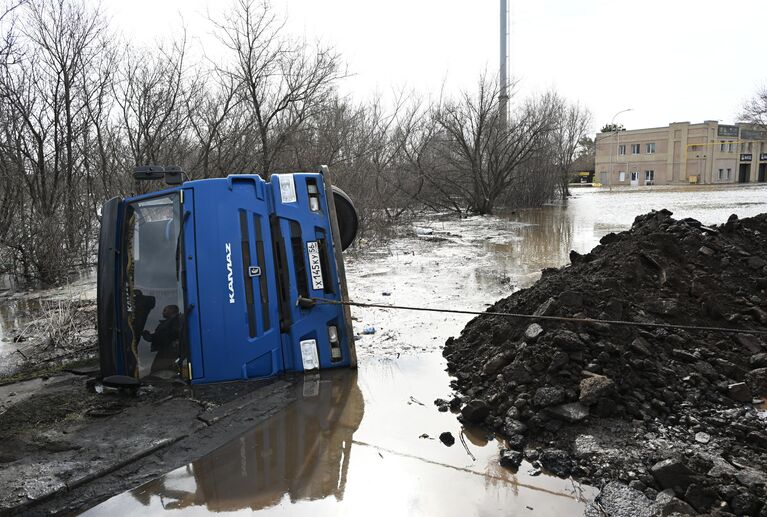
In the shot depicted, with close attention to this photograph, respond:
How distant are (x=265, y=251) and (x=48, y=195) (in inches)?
411

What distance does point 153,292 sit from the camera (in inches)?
183

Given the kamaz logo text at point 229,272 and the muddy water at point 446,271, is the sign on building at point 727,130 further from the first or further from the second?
the kamaz logo text at point 229,272

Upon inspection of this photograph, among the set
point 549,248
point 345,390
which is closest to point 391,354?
point 345,390

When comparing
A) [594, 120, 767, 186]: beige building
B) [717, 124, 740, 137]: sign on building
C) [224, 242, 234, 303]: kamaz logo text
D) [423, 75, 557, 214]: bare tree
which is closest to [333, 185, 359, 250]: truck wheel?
[224, 242, 234, 303]: kamaz logo text

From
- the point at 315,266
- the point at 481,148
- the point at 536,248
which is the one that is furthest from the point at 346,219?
the point at 481,148

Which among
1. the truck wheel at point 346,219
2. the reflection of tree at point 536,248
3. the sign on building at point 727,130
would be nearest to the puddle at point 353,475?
the truck wheel at point 346,219

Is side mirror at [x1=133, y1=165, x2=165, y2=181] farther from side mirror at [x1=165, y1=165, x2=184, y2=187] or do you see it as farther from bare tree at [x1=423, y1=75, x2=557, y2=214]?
bare tree at [x1=423, y1=75, x2=557, y2=214]

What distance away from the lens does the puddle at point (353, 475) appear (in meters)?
3.26

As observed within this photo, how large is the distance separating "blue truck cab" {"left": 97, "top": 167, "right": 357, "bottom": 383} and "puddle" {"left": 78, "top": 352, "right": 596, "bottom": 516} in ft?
2.13

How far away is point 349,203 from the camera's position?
559cm

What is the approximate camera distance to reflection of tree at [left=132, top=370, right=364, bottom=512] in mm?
3383

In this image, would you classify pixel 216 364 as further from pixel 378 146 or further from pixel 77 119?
pixel 378 146

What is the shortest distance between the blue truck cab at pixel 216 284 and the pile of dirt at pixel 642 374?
158 centimetres

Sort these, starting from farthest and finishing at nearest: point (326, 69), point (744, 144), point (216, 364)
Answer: point (744, 144) → point (326, 69) → point (216, 364)
